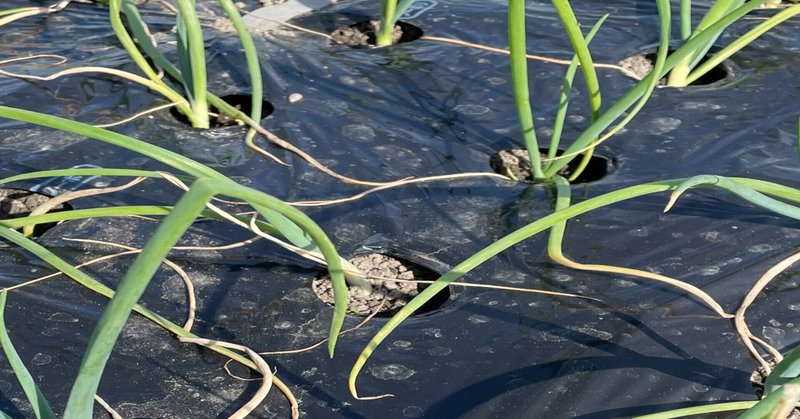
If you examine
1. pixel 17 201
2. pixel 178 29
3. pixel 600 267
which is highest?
pixel 178 29

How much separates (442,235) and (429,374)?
37 cm

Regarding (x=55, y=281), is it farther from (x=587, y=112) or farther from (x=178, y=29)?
(x=587, y=112)

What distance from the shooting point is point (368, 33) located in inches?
95.6

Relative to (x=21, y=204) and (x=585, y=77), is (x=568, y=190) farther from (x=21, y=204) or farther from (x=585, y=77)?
(x=21, y=204)

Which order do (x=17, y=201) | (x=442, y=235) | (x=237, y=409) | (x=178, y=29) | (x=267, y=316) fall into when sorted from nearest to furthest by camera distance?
(x=237, y=409) < (x=267, y=316) < (x=442, y=235) < (x=17, y=201) < (x=178, y=29)

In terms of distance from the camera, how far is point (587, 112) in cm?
192

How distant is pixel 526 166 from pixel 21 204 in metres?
0.97

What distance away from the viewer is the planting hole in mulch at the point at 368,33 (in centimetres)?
236

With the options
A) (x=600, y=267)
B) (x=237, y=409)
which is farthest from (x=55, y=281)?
(x=600, y=267)

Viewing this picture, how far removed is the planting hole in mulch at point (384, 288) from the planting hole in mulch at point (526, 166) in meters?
0.34

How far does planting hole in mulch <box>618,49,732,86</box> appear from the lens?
82.5 inches

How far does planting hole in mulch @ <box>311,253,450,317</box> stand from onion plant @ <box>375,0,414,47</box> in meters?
0.87

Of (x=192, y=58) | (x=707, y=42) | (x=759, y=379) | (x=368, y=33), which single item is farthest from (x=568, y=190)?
(x=368, y=33)

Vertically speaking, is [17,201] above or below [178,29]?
below
